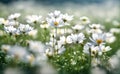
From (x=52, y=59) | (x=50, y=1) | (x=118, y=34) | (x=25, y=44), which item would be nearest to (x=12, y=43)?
(x=25, y=44)

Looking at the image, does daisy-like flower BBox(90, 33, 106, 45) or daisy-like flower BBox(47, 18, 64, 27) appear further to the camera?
daisy-like flower BBox(47, 18, 64, 27)

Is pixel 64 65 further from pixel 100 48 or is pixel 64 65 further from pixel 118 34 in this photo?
pixel 118 34

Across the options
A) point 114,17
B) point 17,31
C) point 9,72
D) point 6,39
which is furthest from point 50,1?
point 9,72

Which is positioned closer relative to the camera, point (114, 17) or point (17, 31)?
point (17, 31)

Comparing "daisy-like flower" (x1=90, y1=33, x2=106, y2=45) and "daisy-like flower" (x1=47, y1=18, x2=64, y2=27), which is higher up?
"daisy-like flower" (x1=47, y1=18, x2=64, y2=27)

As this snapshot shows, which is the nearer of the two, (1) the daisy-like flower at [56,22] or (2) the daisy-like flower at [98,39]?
(2) the daisy-like flower at [98,39]

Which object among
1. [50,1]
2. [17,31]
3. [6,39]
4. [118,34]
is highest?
[17,31]

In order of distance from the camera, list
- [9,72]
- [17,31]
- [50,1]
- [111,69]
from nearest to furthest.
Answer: [9,72] < [111,69] < [17,31] < [50,1]

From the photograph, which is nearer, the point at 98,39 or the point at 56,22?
the point at 98,39

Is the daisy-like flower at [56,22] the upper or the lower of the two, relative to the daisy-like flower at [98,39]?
upper

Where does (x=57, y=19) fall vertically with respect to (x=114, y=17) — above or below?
above

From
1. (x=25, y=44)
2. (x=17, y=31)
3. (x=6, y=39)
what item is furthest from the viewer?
(x=6, y=39)
